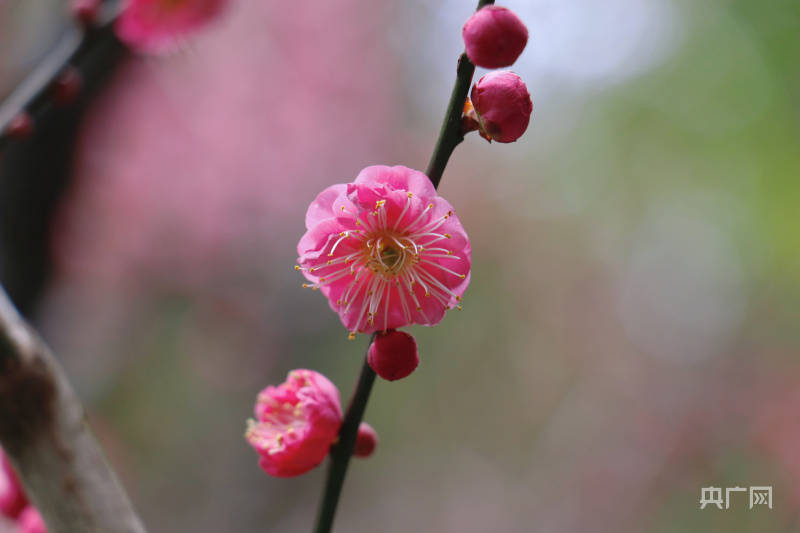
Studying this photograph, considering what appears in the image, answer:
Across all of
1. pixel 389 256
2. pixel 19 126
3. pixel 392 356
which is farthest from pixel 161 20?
pixel 392 356

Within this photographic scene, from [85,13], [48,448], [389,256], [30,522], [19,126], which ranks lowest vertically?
[30,522]

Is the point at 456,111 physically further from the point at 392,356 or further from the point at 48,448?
the point at 48,448

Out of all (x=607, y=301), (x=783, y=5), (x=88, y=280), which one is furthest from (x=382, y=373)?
(x=783, y=5)

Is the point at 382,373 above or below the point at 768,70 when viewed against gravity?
below

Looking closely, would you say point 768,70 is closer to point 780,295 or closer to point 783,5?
point 783,5

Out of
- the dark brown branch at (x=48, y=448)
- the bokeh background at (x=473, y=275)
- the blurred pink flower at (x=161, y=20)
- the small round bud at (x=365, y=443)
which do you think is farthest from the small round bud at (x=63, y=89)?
the bokeh background at (x=473, y=275)

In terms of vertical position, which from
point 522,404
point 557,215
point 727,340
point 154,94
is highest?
point 154,94

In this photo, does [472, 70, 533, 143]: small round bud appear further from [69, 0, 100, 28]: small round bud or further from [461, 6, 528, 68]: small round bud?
[69, 0, 100, 28]: small round bud
